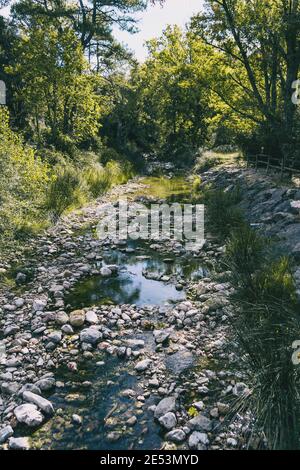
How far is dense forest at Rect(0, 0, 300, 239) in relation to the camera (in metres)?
10.5

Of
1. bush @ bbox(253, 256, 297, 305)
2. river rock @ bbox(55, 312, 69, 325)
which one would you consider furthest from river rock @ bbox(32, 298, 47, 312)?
bush @ bbox(253, 256, 297, 305)

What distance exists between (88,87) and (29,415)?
1555 centimetres

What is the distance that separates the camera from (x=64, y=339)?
18.4 feet

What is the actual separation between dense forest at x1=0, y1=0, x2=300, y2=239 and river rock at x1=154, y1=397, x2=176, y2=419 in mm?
5806

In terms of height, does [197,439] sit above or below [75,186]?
below

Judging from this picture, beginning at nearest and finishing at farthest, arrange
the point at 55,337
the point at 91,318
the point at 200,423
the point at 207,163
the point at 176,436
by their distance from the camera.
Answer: the point at 176,436 → the point at 200,423 → the point at 55,337 → the point at 91,318 → the point at 207,163

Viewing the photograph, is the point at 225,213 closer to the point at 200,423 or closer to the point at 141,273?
the point at 141,273

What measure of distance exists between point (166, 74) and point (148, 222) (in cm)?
2257

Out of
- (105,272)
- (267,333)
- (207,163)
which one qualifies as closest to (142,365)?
(267,333)

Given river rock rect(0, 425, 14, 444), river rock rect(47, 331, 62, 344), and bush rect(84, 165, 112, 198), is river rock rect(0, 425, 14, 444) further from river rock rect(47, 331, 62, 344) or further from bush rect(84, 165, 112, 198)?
bush rect(84, 165, 112, 198)

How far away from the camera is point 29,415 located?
3.97 metres

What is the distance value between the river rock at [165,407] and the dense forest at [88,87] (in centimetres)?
581

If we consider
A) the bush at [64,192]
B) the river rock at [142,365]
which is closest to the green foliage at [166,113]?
the bush at [64,192]
